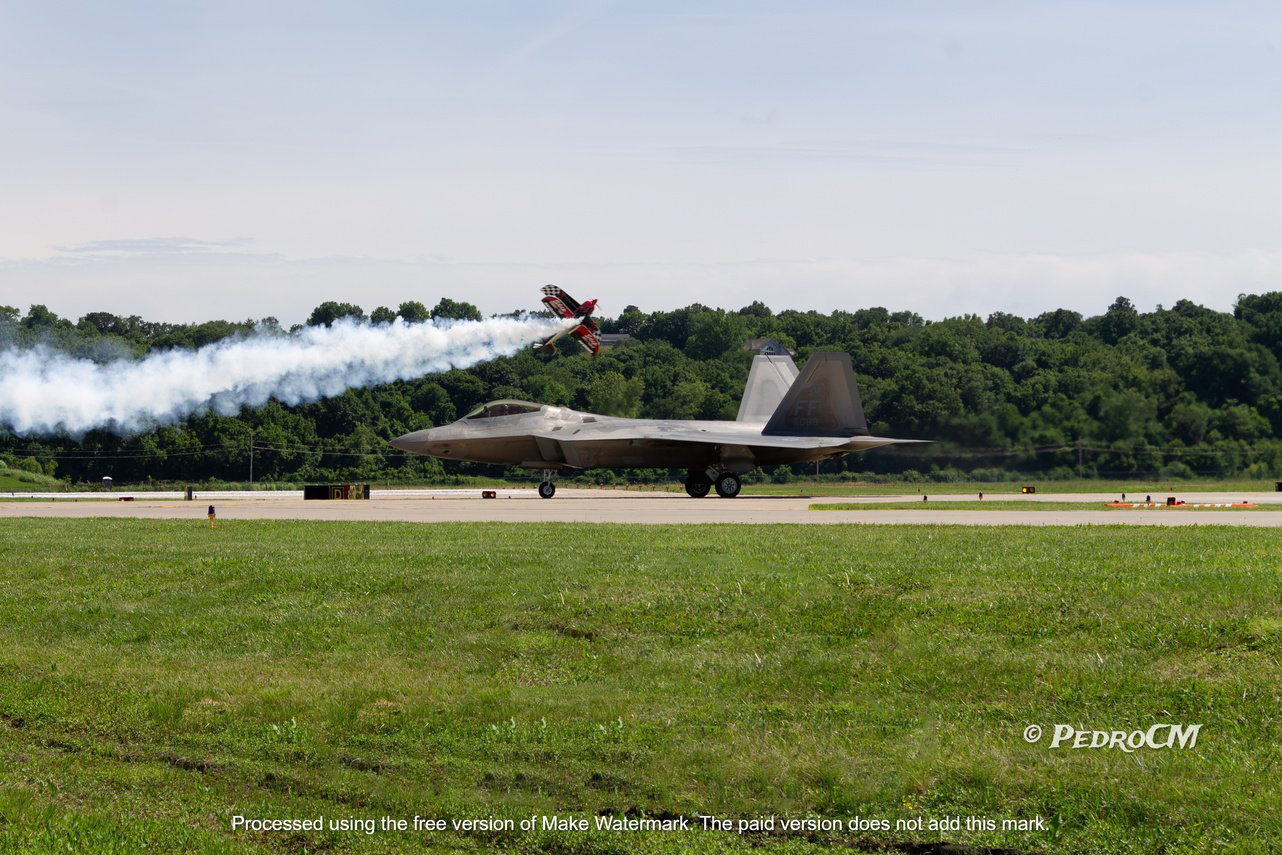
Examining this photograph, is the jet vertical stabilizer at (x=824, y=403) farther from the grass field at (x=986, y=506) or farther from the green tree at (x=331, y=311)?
the green tree at (x=331, y=311)

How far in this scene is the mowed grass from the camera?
8141 millimetres

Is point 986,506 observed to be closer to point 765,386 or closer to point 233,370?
point 765,386

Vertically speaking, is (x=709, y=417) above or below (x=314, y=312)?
below

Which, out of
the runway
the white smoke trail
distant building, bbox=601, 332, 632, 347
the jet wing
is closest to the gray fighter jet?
the jet wing

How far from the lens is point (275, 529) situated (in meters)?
25.4

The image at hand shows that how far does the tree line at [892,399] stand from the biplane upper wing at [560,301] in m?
8.44

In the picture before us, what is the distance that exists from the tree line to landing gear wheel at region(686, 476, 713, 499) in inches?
418

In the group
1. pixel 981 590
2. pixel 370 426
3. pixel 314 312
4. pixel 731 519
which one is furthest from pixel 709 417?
pixel 981 590

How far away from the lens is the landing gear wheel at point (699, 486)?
152ft

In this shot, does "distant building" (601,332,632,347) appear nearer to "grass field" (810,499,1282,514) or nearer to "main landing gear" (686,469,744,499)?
"main landing gear" (686,469,744,499)

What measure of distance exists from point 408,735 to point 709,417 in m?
56.6

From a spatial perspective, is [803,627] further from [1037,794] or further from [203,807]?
[203,807]

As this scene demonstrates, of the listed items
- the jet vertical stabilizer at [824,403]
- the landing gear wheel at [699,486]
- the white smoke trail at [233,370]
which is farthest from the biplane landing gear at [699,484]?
the white smoke trail at [233,370]

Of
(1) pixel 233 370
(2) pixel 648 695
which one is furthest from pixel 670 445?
(2) pixel 648 695
